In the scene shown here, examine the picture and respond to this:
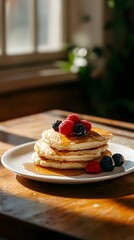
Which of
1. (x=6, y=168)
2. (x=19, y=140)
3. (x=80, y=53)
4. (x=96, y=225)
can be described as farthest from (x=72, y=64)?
(x=96, y=225)

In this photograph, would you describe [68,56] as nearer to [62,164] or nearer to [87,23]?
[87,23]

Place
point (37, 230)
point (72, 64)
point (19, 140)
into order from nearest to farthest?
1. point (37, 230)
2. point (19, 140)
3. point (72, 64)

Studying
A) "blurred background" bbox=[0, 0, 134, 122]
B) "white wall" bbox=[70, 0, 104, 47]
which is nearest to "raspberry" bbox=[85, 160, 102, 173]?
A: "blurred background" bbox=[0, 0, 134, 122]

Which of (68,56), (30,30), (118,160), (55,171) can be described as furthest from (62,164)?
(68,56)

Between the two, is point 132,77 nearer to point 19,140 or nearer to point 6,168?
point 19,140

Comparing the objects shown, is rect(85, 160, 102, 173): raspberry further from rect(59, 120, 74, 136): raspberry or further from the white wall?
the white wall
